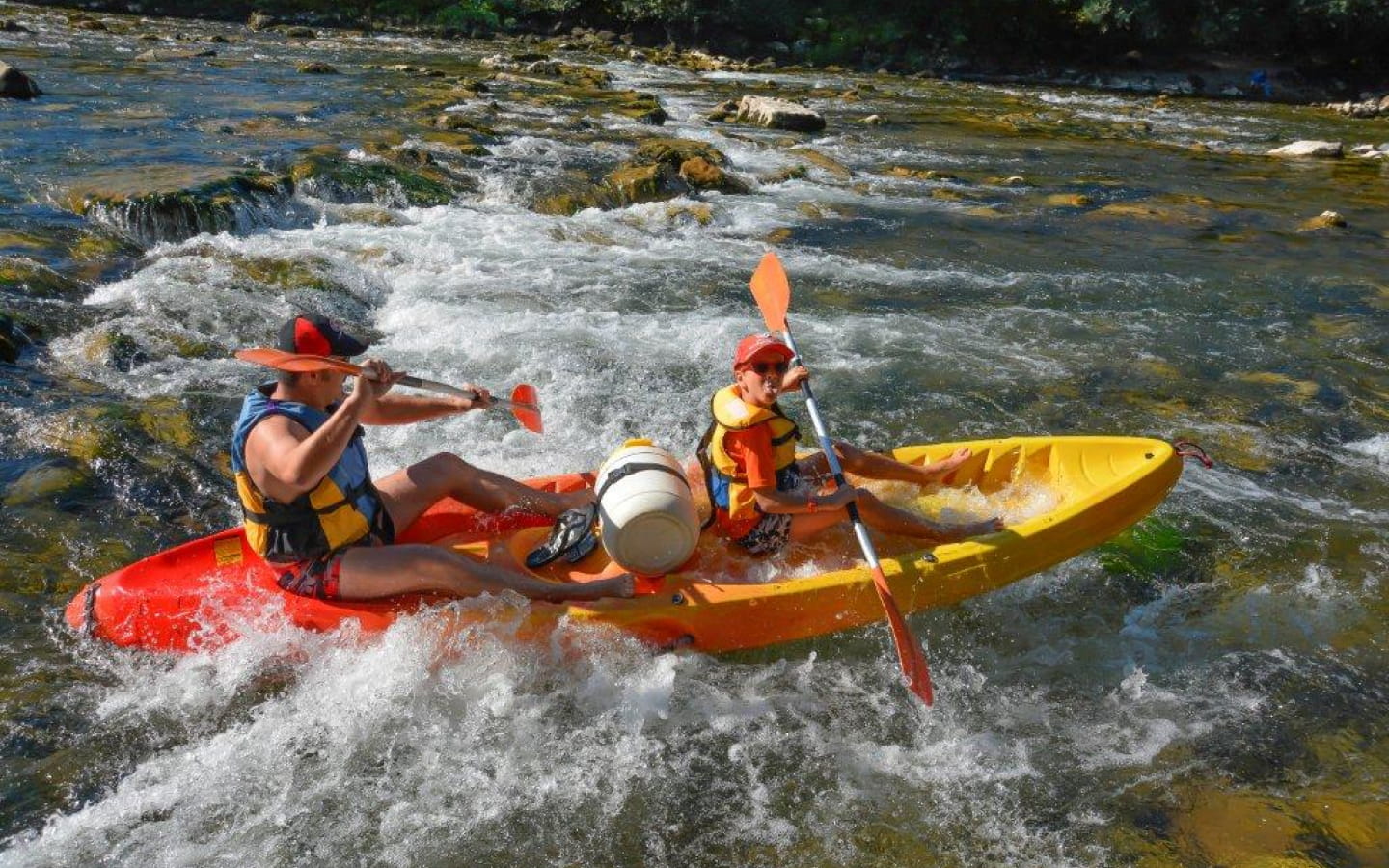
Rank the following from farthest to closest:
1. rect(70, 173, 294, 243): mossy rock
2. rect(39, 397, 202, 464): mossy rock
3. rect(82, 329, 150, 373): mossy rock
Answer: rect(70, 173, 294, 243): mossy rock, rect(82, 329, 150, 373): mossy rock, rect(39, 397, 202, 464): mossy rock

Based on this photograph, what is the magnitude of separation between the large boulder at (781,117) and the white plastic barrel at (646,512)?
504 inches

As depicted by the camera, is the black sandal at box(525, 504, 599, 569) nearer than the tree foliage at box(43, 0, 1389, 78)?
Yes

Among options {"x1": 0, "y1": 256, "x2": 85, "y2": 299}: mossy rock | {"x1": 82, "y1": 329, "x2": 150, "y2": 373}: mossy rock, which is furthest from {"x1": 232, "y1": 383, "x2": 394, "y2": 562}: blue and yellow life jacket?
{"x1": 0, "y1": 256, "x2": 85, "y2": 299}: mossy rock

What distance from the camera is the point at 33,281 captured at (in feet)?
23.4

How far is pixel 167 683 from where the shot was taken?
3.87 metres

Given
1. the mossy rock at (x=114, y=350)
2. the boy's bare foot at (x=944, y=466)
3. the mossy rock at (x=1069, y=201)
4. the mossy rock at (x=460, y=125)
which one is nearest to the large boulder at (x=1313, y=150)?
the mossy rock at (x=1069, y=201)

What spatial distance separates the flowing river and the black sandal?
41cm

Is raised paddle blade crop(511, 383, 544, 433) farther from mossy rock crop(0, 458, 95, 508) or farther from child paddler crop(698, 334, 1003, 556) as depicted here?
mossy rock crop(0, 458, 95, 508)

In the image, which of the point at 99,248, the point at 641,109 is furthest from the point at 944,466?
the point at 641,109

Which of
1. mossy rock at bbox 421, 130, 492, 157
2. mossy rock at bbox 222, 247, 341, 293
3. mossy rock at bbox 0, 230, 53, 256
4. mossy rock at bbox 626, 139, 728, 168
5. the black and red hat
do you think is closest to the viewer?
the black and red hat

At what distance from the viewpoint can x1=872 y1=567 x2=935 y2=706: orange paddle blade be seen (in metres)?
3.80

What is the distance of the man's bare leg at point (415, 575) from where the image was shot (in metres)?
3.81

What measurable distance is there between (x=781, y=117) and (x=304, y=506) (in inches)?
531

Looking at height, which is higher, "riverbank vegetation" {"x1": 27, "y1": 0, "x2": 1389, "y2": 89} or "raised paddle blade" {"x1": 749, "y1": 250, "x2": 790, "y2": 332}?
"riverbank vegetation" {"x1": 27, "y1": 0, "x2": 1389, "y2": 89}
